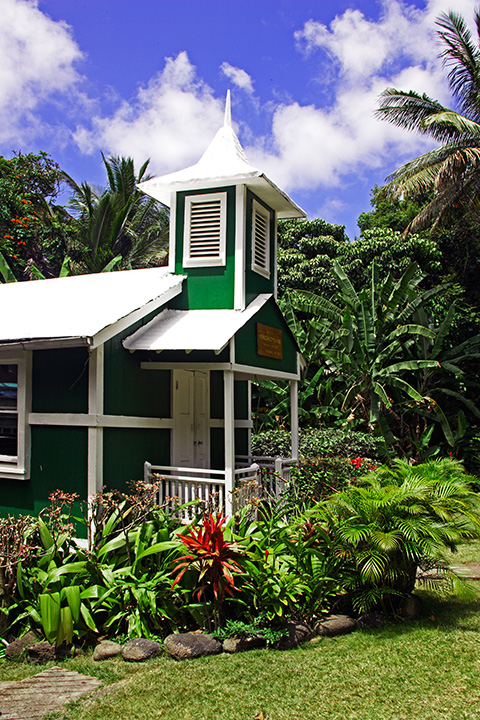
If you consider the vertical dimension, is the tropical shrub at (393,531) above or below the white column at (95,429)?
below

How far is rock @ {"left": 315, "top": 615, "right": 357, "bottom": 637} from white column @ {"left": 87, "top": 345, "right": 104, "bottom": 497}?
336cm

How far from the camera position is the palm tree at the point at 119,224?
2331 cm

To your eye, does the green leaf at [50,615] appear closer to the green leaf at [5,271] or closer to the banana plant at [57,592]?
the banana plant at [57,592]

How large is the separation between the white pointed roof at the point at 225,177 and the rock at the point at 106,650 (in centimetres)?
707

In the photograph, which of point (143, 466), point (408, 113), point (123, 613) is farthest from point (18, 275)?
point (123, 613)

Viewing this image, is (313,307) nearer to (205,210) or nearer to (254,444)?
(254,444)

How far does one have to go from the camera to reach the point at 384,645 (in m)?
5.70

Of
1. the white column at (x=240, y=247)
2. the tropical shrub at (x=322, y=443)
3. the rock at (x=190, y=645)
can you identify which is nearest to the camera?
the rock at (x=190, y=645)

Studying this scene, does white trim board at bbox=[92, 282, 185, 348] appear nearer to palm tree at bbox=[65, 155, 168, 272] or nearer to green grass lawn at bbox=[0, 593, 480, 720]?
green grass lawn at bbox=[0, 593, 480, 720]

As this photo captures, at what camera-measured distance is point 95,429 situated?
7.94 meters

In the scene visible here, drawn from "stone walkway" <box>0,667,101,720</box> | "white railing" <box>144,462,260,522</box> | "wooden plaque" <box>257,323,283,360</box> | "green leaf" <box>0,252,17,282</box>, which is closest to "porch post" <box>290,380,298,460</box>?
"wooden plaque" <box>257,323,283,360</box>

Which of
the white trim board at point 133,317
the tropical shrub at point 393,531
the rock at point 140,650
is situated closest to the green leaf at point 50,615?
the rock at point 140,650

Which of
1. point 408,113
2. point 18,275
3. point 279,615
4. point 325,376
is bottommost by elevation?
point 279,615

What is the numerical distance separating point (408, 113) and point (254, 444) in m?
10.8
